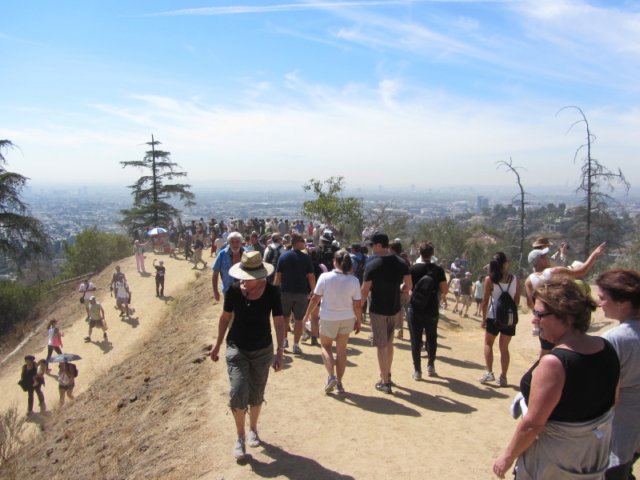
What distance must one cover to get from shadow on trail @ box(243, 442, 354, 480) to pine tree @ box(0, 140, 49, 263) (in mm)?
23413

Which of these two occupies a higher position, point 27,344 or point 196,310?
point 196,310

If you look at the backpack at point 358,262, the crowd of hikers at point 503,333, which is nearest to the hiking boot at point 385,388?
the crowd of hikers at point 503,333

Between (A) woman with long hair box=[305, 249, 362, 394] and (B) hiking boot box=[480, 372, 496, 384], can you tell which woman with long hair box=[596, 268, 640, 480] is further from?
(B) hiking boot box=[480, 372, 496, 384]

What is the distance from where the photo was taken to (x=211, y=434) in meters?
5.10

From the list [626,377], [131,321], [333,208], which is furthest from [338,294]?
[333,208]

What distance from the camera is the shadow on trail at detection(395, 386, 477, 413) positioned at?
5.83 metres

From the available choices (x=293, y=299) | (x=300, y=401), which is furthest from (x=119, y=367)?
(x=300, y=401)

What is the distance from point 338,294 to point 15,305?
2341 cm

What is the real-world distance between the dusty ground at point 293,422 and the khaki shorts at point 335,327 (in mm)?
852

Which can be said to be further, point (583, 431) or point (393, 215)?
point (393, 215)

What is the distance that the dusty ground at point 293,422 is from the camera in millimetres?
4559

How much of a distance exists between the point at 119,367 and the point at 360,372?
676cm

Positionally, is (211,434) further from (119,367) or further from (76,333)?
(76,333)

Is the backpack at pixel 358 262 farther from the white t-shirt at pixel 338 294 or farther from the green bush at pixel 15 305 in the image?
the green bush at pixel 15 305
